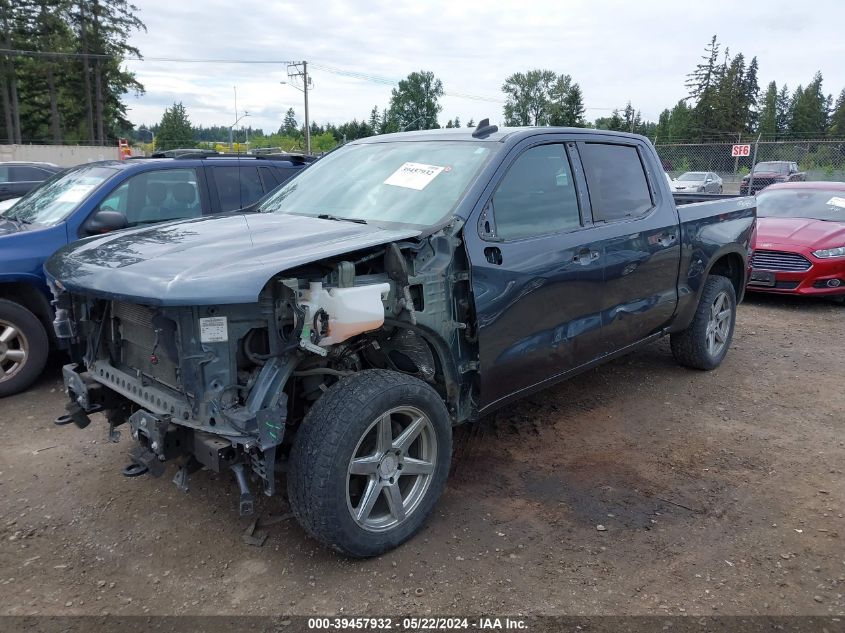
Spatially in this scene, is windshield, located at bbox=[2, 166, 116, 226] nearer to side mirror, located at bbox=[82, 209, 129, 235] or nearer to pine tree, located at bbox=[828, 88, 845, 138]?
side mirror, located at bbox=[82, 209, 129, 235]

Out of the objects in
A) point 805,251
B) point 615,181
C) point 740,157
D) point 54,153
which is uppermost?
point 54,153

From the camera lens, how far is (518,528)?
10.7ft

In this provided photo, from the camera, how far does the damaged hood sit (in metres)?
2.51

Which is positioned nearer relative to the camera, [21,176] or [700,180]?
[21,176]

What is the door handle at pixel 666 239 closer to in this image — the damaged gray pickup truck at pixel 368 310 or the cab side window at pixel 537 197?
the damaged gray pickup truck at pixel 368 310

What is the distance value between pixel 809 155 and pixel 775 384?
19418 mm

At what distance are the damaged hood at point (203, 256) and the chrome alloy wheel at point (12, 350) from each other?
1797mm

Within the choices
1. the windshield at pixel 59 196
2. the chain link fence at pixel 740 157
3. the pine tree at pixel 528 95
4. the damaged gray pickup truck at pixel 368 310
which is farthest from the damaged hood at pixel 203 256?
the pine tree at pixel 528 95

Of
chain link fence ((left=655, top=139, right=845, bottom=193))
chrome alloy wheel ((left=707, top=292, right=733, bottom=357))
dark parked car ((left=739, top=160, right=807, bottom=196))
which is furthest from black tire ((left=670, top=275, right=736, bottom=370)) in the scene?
dark parked car ((left=739, top=160, right=807, bottom=196))

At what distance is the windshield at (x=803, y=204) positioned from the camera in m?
9.00

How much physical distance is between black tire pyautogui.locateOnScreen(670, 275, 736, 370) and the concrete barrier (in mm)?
40452

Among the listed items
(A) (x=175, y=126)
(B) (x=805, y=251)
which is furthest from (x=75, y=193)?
(A) (x=175, y=126)

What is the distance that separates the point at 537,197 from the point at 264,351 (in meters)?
1.86

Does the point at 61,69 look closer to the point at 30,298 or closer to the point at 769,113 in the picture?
the point at 30,298
